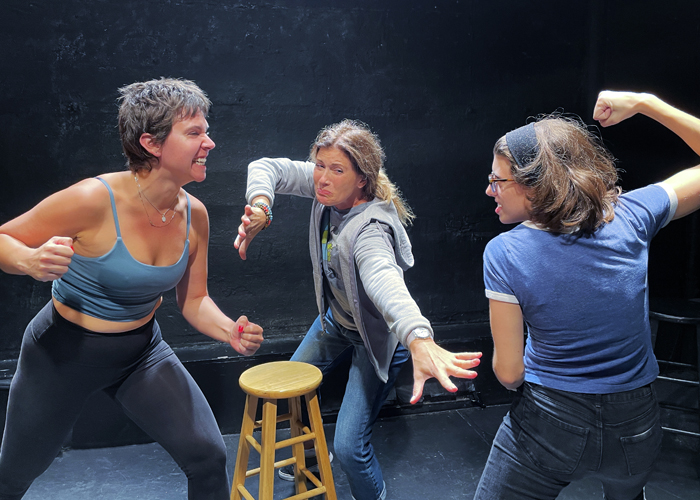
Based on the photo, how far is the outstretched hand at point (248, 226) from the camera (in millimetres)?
2205

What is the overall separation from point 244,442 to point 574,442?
4.79 ft

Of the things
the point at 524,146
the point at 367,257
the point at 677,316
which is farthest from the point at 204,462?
the point at 677,316

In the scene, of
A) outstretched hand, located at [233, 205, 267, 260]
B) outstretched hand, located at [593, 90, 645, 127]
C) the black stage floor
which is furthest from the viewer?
the black stage floor

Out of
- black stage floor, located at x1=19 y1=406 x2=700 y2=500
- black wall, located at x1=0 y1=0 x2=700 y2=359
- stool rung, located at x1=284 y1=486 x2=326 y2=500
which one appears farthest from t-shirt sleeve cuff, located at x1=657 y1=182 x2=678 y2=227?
black wall, located at x1=0 y1=0 x2=700 y2=359

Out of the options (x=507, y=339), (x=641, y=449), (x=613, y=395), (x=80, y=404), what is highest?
(x=507, y=339)

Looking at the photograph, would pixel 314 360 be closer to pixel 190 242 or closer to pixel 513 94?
pixel 190 242

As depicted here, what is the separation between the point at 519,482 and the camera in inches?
63.7

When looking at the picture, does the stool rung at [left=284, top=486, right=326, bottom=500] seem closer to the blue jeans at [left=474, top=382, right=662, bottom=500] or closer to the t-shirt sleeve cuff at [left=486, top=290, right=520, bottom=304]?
the blue jeans at [left=474, top=382, right=662, bottom=500]

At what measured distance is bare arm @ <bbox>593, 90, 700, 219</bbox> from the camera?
5.42ft

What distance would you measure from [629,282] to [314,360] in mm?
1539

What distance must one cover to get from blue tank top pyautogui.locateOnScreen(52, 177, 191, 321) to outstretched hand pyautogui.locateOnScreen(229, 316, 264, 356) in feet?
1.00

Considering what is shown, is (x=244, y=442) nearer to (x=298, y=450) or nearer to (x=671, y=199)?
(x=298, y=450)

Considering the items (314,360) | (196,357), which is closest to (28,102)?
(196,357)

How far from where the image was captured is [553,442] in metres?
1.58
